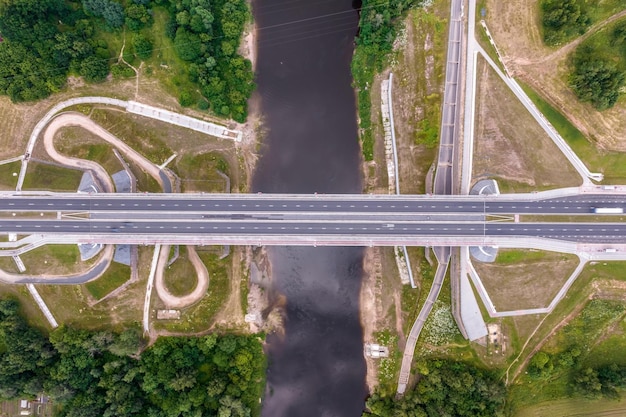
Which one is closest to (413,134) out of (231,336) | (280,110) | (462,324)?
(280,110)

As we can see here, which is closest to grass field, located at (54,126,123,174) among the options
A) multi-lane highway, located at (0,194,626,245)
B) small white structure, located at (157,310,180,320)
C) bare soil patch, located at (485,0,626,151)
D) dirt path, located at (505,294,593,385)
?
multi-lane highway, located at (0,194,626,245)

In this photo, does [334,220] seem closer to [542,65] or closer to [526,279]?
[526,279]

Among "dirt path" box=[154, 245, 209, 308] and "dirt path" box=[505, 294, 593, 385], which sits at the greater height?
"dirt path" box=[154, 245, 209, 308]

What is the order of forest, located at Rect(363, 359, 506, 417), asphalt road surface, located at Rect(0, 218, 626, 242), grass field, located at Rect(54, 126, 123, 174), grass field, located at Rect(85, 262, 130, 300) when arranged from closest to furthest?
forest, located at Rect(363, 359, 506, 417) → asphalt road surface, located at Rect(0, 218, 626, 242) → grass field, located at Rect(85, 262, 130, 300) → grass field, located at Rect(54, 126, 123, 174)

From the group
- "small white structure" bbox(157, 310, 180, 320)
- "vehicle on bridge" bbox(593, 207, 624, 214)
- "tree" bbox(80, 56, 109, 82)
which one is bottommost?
"small white structure" bbox(157, 310, 180, 320)

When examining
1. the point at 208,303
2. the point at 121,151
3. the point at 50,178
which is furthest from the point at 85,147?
the point at 208,303

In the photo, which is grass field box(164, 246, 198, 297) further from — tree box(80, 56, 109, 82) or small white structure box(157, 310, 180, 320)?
tree box(80, 56, 109, 82)
